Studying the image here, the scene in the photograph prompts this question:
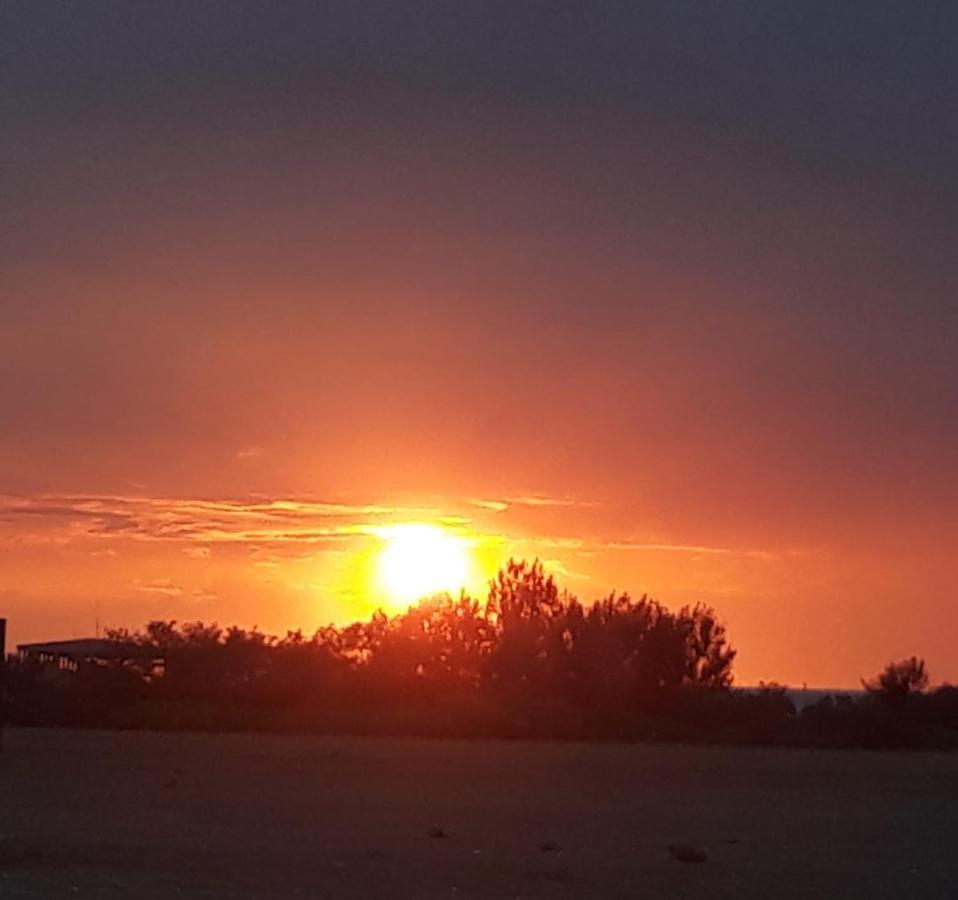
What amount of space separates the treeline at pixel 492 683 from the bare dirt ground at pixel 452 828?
2669 centimetres

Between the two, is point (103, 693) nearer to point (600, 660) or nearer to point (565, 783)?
point (600, 660)

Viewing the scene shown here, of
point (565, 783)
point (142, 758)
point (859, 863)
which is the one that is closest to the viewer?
point (859, 863)

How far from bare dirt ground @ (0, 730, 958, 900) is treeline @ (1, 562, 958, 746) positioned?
26691mm

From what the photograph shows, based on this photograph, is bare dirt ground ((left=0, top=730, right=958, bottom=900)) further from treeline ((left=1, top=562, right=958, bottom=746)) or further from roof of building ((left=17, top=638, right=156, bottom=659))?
roof of building ((left=17, top=638, right=156, bottom=659))

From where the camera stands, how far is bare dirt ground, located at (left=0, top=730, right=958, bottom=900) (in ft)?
63.8

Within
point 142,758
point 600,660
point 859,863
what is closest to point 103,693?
point 600,660

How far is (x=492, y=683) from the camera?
86062 mm

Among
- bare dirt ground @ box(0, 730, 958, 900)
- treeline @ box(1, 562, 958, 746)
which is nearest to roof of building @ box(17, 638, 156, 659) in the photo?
treeline @ box(1, 562, 958, 746)

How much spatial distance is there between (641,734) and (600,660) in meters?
9.74

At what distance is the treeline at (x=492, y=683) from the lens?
77188 millimetres

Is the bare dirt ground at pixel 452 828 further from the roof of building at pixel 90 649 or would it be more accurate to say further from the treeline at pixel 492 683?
the roof of building at pixel 90 649

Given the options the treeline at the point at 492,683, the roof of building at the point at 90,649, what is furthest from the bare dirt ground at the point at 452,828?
the roof of building at the point at 90,649

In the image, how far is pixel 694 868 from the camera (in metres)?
21.7

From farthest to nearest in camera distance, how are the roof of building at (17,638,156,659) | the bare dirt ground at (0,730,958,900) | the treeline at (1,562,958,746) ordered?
the roof of building at (17,638,156,659) → the treeline at (1,562,958,746) → the bare dirt ground at (0,730,958,900)
